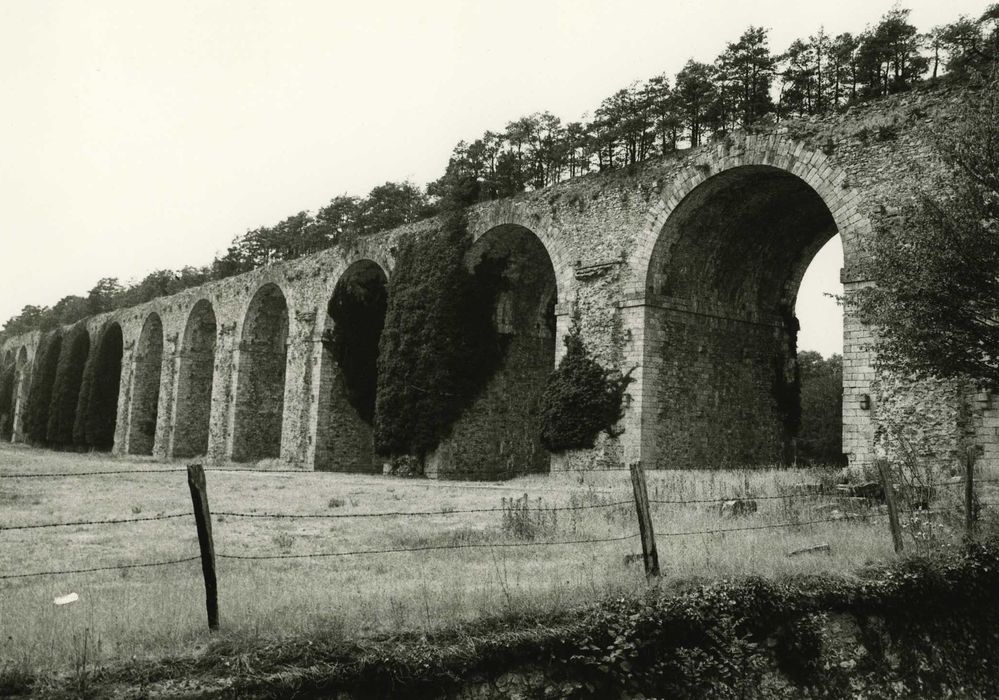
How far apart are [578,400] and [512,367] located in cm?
586

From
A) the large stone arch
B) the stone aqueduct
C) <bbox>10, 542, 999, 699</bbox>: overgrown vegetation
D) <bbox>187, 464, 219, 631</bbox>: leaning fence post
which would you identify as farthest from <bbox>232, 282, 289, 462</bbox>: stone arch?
<bbox>187, 464, 219, 631</bbox>: leaning fence post

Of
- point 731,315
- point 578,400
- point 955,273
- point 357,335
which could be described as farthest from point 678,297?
point 357,335

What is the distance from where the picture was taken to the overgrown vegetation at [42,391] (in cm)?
4850

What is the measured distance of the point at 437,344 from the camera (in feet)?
76.9

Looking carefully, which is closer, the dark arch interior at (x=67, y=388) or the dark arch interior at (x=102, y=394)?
the dark arch interior at (x=102, y=394)

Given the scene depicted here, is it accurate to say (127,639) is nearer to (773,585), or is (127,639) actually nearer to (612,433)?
(773,585)

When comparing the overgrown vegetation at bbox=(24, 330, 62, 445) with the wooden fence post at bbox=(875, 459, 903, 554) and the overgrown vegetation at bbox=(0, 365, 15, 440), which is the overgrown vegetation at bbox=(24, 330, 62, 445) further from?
the wooden fence post at bbox=(875, 459, 903, 554)

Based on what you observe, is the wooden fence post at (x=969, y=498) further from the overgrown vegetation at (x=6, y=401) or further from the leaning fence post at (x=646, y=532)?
the overgrown vegetation at (x=6, y=401)

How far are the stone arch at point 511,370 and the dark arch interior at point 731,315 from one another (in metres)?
4.68

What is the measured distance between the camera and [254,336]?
1318 inches

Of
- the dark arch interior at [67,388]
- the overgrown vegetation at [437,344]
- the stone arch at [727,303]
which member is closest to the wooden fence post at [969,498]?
Answer: the stone arch at [727,303]

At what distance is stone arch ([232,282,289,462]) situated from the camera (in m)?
32.9

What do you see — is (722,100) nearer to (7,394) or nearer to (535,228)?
(535,228)

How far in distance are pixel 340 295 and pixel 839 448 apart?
20541 mm
